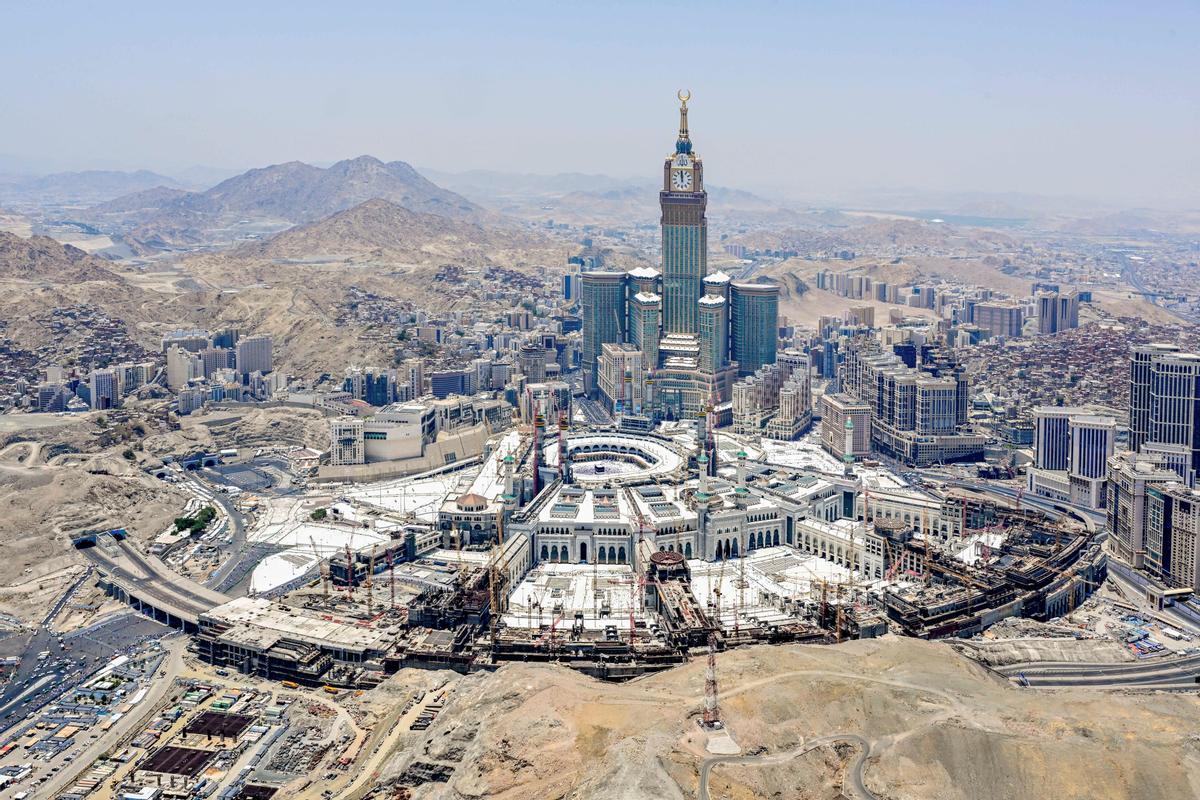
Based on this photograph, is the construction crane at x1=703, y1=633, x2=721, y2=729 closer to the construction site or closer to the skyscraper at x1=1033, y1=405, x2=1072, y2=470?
the construction site

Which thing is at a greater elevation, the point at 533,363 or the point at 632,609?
the point at 533,363

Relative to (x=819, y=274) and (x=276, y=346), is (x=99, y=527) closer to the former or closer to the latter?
(x=276, y=346)

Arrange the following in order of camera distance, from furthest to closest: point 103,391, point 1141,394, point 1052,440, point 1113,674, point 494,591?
point 103,391
point 1052,440
point 1141,394
point 494,591
point 1113,674

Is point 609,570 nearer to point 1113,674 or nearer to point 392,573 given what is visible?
point 392,573

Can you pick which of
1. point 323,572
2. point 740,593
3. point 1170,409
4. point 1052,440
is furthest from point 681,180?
point 323,572

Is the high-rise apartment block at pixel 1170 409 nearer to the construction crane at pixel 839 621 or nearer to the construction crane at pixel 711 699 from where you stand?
the construction crane at pixel 839 621

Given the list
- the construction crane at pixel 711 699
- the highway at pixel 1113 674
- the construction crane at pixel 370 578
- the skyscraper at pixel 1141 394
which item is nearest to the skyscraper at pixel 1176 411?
the skyscraper at pixel 1141 394

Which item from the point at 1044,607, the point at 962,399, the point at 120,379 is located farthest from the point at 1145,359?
the point at 120,379
